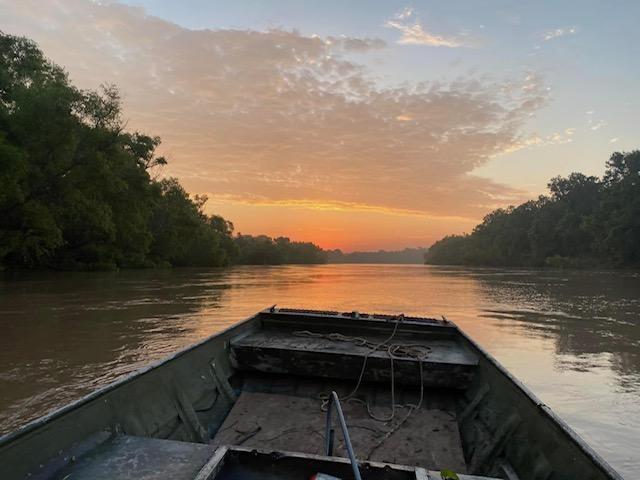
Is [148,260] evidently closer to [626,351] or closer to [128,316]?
[128,316]

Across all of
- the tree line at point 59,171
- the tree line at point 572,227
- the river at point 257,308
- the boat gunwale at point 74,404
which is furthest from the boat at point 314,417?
the tree line at point 572,227

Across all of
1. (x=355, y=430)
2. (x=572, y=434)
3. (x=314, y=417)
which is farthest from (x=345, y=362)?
(x=572, y=434)

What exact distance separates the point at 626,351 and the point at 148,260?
1897 inches

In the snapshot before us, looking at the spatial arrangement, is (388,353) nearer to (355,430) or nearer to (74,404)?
(355,430)

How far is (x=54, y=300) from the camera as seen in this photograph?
16734 millimetres

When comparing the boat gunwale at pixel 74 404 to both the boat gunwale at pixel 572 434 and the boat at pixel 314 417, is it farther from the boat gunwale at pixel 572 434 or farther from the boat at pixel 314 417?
the boat gunwale at pixel 572 434

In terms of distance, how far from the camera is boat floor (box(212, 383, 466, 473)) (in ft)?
13.4

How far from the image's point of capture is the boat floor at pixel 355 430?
13.4ft

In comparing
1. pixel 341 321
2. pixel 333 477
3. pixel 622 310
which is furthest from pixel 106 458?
pixel 622 310

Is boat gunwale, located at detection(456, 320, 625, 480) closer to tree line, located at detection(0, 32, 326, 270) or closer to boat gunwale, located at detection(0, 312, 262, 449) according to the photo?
boat gunwale, located at detection(0, 312, 262, 449)

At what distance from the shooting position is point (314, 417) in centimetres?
470

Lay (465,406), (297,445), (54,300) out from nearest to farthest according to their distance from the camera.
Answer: (297,445) → (465,406) → (54,300)

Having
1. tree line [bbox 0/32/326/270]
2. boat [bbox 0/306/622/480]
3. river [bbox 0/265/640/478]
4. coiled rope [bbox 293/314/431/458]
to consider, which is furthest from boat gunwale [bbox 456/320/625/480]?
tree line [bbox 0/32/326/270]

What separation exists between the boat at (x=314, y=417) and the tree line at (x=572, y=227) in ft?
202
